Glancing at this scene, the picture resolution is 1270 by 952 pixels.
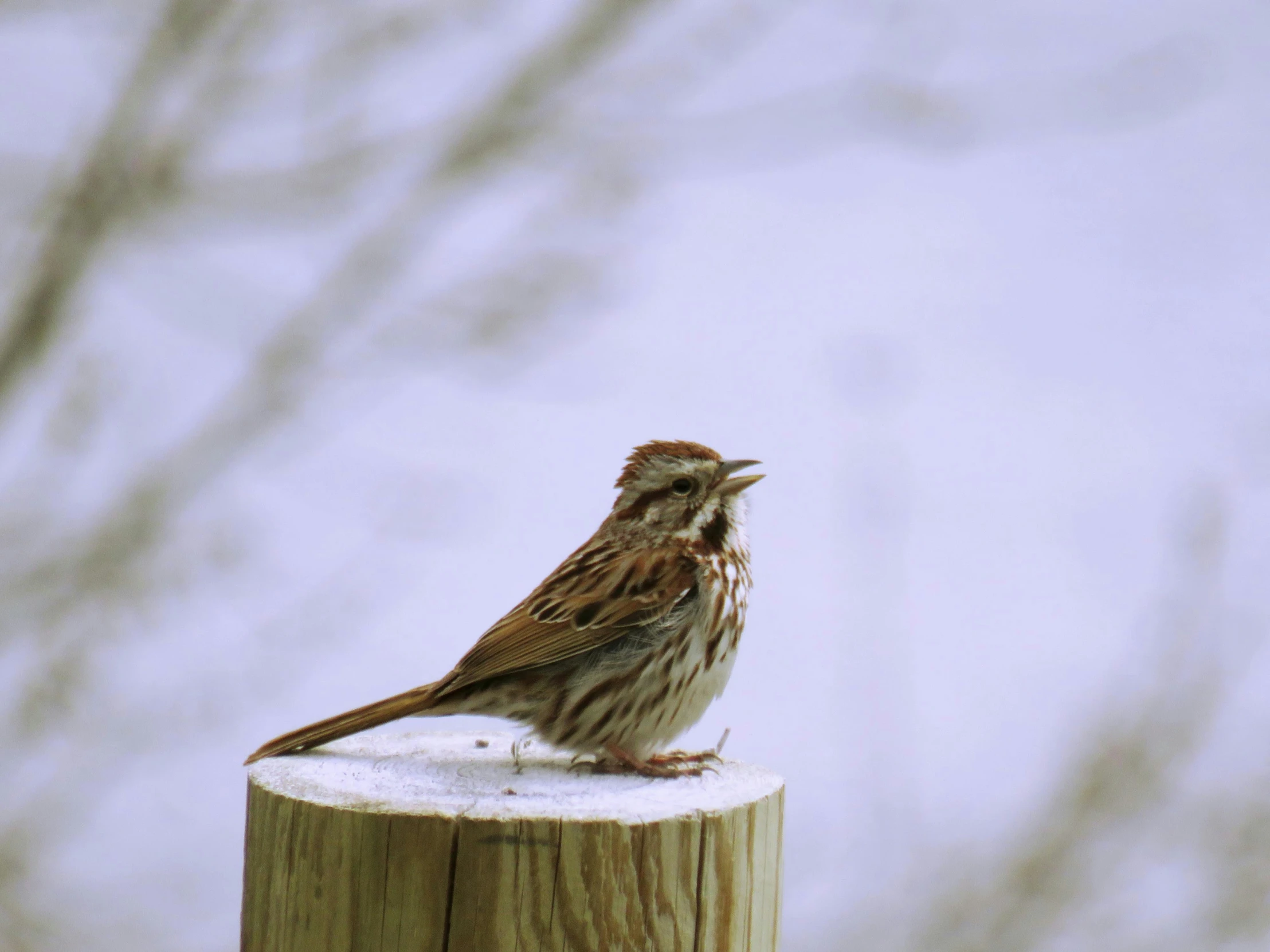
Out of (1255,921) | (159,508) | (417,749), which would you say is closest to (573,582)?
(417,749)

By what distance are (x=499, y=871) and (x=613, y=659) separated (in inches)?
42.6

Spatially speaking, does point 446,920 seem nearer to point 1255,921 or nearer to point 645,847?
point 645,847

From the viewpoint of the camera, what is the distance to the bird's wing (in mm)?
3184

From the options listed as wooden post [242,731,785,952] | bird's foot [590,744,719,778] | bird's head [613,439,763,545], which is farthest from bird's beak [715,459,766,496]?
wooden post [242,731,785,952]

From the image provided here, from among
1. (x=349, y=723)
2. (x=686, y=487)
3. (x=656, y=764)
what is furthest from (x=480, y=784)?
(x=686, y=487)

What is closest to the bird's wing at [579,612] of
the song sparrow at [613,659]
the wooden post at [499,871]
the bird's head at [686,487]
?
the song sparrow at [613,659]

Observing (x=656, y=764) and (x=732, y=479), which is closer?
(x=656, y=764)

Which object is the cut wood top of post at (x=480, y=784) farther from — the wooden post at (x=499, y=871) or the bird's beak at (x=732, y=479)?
the bird's beak at (x=732, y=479)

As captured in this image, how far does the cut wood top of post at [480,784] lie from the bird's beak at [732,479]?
2.89 ft

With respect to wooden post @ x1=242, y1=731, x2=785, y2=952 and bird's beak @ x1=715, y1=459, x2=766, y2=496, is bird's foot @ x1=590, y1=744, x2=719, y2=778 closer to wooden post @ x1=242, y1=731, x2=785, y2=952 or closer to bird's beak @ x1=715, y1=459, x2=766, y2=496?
wooden post @ x1=242, y1=731, x2=785, y2=952

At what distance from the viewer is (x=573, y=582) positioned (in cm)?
344

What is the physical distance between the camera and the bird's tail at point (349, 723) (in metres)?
2.85

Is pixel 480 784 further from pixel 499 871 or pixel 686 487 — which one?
pixel 686 487

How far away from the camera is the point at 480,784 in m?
2.65
